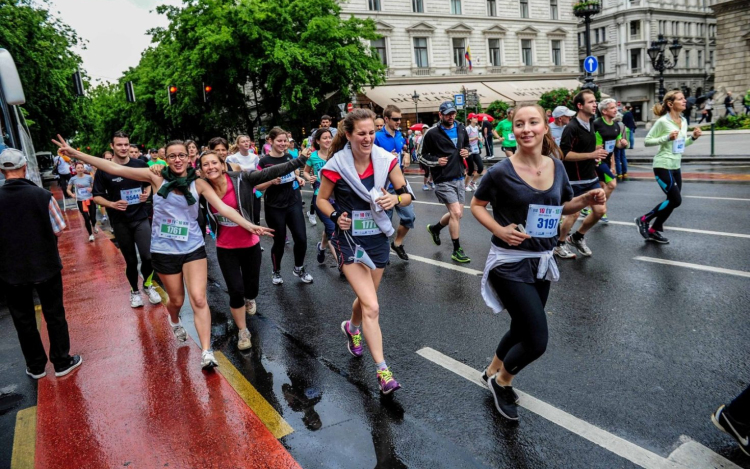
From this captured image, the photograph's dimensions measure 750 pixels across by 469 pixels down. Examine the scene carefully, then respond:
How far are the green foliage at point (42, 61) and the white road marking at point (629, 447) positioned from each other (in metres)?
23.4

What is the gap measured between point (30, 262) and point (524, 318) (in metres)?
4.04

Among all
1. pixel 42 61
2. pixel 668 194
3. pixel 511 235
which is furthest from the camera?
pixel 42 61

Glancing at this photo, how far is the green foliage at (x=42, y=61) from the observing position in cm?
2097

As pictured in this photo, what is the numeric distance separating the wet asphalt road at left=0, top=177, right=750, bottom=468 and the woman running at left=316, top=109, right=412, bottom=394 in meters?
0.47

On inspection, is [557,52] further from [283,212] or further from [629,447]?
[629,447]

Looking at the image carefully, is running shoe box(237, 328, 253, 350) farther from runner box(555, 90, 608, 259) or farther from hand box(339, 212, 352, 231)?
runner box(555, 90, 608, 259)

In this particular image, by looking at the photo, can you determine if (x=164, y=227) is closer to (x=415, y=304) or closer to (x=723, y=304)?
(x=415, y=304)

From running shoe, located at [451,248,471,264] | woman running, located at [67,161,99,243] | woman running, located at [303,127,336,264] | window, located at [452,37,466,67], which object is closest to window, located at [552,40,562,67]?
window, located at [452,37,466,67]

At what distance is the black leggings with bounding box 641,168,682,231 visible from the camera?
22.9ft

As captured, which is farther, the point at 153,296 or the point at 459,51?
the point at 459,51

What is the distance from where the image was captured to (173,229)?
4.54 meters

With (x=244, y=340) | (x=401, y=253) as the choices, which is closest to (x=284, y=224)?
(x=401, y=253)

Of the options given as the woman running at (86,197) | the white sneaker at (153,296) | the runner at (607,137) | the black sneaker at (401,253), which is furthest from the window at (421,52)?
the white sneaker at (153,296)

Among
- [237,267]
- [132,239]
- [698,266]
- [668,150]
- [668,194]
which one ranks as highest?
Result: [668,150]
